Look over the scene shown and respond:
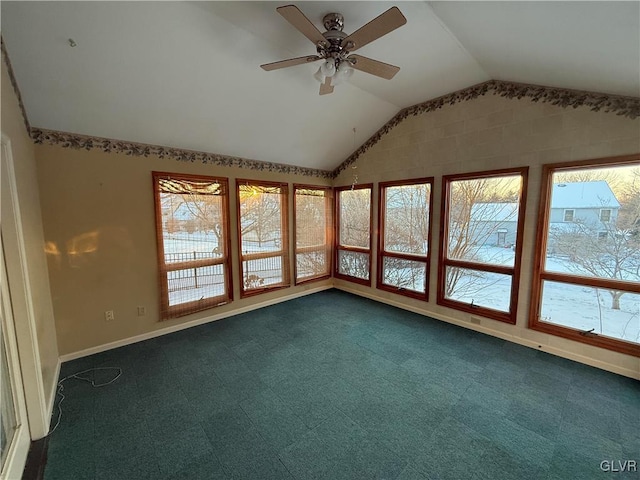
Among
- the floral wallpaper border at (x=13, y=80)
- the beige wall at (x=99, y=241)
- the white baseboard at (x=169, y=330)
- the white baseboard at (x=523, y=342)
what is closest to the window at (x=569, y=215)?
the white baseboard at (x=523, y=342)

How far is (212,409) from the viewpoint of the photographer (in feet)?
6.70

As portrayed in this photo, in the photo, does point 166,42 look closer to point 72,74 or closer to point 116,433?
point 72,74

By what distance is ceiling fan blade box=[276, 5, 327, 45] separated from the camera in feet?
4.81

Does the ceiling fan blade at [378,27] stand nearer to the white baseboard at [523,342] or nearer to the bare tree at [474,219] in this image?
the bare tree at [474,219]

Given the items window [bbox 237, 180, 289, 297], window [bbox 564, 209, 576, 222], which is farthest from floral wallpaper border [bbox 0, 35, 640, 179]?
window [bbox 564, 209, 576, 222]

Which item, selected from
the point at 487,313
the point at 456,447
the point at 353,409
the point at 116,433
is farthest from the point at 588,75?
the point at 116,433

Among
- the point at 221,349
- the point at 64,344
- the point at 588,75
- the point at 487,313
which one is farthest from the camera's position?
the point at 487,313

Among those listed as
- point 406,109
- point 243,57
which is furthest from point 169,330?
point 406,109

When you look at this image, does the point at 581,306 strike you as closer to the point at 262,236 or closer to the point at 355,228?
the point at 355,228

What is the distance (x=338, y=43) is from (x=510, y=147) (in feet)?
7.72

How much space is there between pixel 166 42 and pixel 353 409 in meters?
3.29

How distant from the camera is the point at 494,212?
10.4 feet

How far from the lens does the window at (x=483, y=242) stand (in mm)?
3041

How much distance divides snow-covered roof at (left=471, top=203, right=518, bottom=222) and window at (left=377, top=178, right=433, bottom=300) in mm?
611
